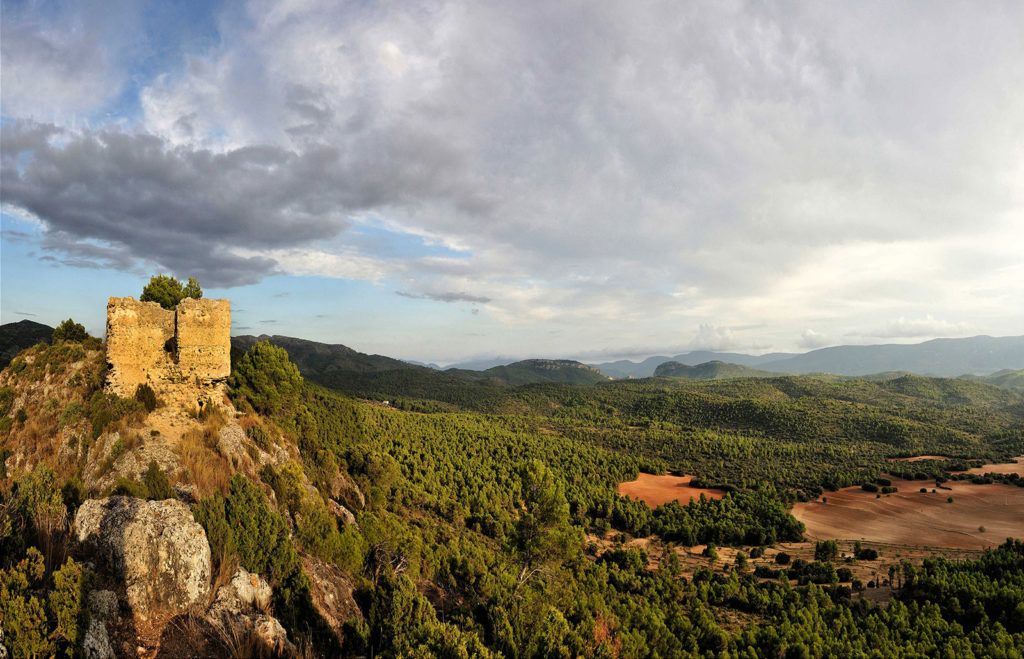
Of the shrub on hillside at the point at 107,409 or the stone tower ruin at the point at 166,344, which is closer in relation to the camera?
the shrub on hillside at the point at 107,409

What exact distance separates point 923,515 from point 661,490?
37.1m

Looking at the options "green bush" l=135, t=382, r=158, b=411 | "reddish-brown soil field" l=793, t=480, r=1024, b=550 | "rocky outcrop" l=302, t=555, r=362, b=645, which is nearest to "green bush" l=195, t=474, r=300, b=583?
"rocky outcrop" l=302, t=555, r=362, b=645

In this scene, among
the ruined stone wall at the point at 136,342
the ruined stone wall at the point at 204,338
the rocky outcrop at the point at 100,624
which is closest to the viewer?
the rocky outcrop at the point at 100,624

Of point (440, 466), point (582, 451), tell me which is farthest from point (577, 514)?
point (582, 451)

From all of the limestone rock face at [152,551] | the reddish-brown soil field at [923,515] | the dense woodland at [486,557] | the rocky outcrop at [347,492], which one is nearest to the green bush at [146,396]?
the dense woodland at [486,557]

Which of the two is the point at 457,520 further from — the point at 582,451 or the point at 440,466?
the point at 582,451

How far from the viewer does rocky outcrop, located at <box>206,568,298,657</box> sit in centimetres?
1113

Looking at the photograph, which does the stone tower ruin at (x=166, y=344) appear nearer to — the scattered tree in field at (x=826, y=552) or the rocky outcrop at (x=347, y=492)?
the rocky outcrop at (x=347, y=492)

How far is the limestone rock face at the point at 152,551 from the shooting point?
36.6 feet

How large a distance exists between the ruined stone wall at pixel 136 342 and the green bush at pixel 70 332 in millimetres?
8830

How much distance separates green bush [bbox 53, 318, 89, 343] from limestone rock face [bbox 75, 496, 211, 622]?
2038cm

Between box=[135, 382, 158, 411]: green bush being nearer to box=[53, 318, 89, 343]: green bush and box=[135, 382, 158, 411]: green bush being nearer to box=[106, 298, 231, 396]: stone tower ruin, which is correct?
box=[106, 298, 231, 396]: stone tower ruin

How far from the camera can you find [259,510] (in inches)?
617

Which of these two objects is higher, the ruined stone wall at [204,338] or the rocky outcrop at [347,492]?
the ruined stone wall at [204,338]
